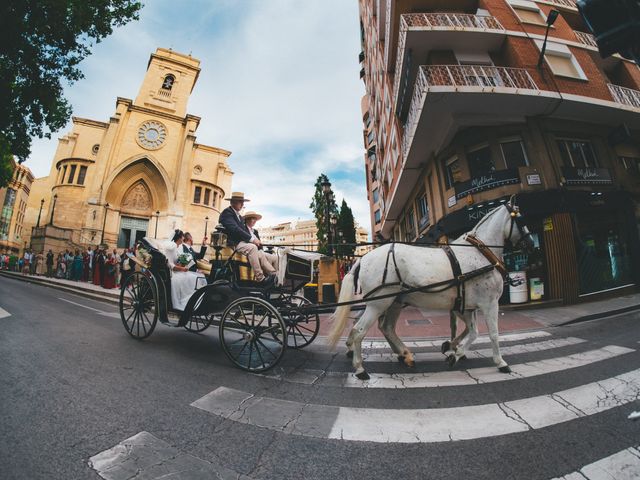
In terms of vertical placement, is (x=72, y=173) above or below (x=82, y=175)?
above

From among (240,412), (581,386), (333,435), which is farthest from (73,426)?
(581,386)

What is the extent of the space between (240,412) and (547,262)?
10532 mm

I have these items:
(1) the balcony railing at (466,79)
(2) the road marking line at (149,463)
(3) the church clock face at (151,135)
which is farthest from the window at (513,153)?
(3) the church clock face at (151,135)

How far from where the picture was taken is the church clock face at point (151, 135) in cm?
2855

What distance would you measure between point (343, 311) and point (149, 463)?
230cm

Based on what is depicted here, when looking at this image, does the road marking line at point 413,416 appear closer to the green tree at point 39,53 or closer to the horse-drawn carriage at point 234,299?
the horse-drawn carriage at point 234,299

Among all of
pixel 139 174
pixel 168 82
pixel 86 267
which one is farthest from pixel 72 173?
pixel 86 267

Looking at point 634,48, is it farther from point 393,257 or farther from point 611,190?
point 611,190

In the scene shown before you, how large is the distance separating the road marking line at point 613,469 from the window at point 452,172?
10462 millimetres

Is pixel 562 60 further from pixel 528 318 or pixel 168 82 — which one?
pixel 168 82

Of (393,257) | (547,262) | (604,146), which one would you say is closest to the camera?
(393,257)

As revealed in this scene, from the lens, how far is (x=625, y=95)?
33.1 ft

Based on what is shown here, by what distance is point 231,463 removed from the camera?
1.50m

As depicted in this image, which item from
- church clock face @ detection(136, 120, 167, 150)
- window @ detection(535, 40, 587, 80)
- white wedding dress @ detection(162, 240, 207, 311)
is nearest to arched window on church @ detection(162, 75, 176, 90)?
church clock face @ detection(136, 120, 167, 150)
